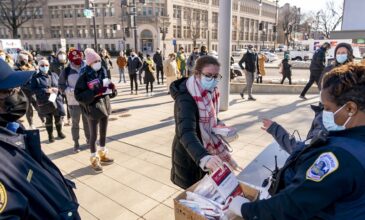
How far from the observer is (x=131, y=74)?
39.9 feet

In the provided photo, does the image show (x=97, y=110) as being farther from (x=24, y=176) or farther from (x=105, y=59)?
(x=105, y=59)

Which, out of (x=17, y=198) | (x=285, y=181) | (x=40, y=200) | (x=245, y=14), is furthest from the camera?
(x=245, y=14)

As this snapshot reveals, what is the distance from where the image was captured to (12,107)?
1605 millimetres

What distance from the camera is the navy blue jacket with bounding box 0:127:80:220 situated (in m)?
1.24

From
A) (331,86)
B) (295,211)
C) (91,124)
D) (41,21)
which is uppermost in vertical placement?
(41,21)

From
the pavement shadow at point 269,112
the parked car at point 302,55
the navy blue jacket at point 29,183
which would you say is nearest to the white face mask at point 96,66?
the navy blue jacket at point 29,183

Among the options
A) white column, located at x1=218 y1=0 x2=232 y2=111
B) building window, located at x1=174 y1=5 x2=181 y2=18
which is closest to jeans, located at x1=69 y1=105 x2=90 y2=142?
white column, located at x1=218 y1=0 x2=232 y2=111

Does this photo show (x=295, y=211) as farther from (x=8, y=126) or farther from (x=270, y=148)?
(x=8, y=126)

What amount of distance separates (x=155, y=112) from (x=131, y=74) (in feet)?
13.6

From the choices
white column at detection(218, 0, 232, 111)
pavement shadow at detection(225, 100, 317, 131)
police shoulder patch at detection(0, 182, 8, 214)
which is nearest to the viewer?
police shoulder patch at detection(0, 182, 8, 214)

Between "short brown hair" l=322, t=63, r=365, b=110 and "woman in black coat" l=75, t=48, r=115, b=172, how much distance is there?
373 centimetres

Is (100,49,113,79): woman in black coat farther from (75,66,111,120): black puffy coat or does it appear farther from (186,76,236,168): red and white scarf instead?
(186,76,236,168): red and white scarf

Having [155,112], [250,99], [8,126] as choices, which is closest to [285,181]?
[8,126]

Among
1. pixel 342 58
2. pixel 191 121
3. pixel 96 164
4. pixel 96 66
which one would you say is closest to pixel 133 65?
pixel 96 66
